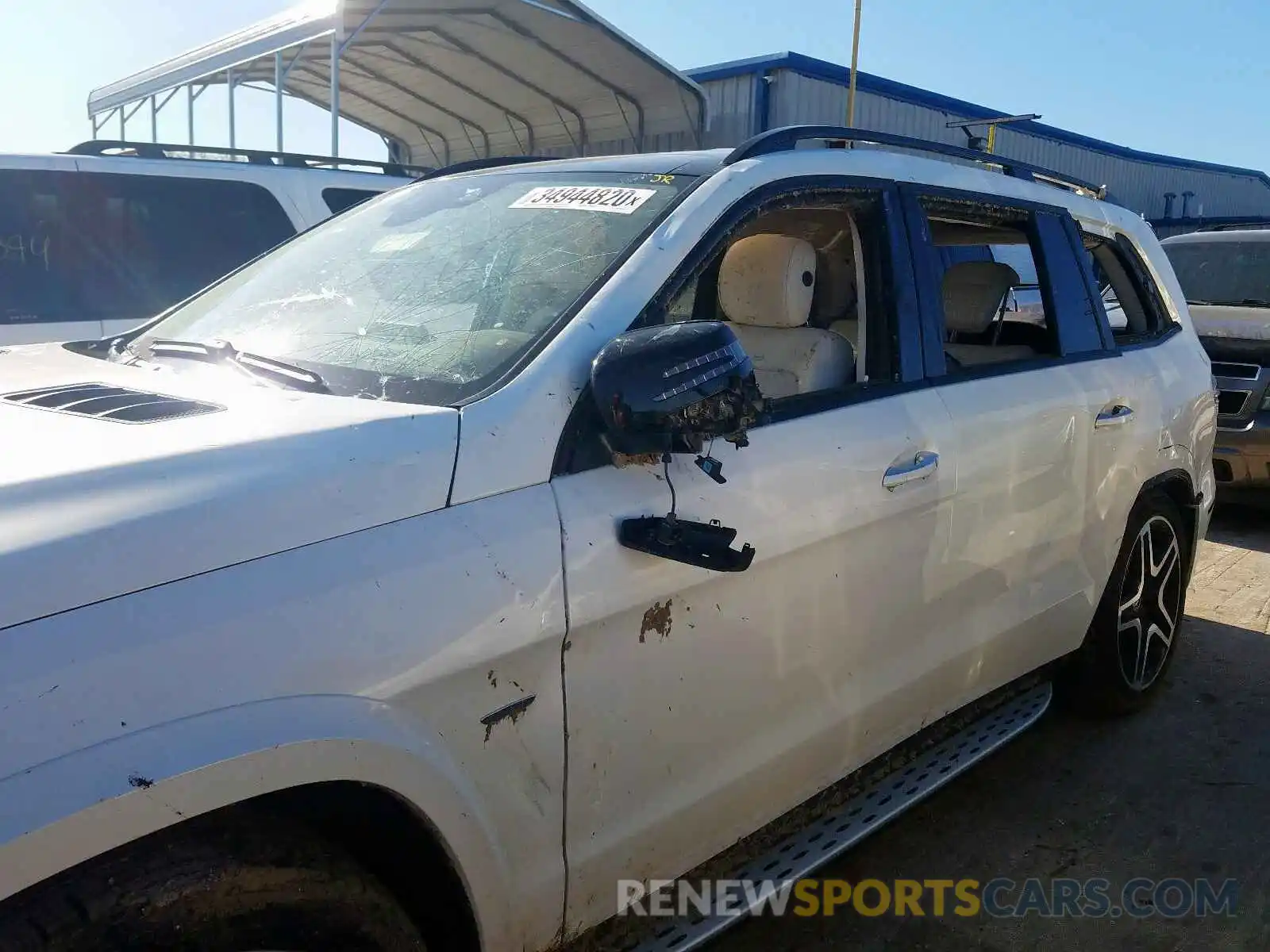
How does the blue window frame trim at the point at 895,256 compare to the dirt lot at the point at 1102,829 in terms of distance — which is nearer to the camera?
the blue window frame trim at the point at 895,256

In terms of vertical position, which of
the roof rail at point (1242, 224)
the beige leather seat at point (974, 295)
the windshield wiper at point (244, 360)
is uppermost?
the roof rail at point (1242, 224)

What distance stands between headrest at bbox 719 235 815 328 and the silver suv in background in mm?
4835

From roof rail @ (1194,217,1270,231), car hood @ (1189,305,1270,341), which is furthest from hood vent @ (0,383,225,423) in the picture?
roof rail @ (1194,217,1270,231)

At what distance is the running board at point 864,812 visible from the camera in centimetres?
220

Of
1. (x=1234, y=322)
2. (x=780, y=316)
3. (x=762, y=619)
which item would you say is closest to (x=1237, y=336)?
(x=1234, y=322)

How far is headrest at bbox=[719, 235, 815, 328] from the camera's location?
9.08 feet

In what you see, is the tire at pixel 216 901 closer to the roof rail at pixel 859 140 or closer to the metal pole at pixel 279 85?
the roof rail at pixel 859 140

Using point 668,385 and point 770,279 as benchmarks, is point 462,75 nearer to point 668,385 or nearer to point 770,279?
point 770,279

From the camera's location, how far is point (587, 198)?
8.23 feet

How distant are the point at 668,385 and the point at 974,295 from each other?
2479 mm

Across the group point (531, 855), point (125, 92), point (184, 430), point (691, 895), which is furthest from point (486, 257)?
point (125, 92)

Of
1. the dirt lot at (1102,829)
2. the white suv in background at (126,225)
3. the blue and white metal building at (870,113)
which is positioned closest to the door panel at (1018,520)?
the dirt lot at (1102,829)

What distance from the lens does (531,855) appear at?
181 cm

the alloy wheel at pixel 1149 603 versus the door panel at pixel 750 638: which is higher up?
the door panel at pixel 750 638
